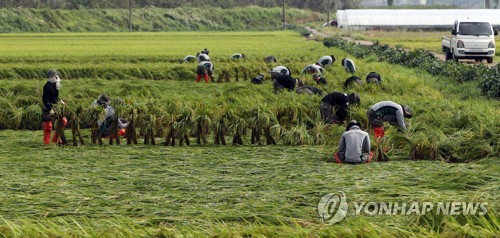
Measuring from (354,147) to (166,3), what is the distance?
94966 mm

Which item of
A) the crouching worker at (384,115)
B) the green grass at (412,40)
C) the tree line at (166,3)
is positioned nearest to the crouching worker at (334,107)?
the crouching worker at (384,115)

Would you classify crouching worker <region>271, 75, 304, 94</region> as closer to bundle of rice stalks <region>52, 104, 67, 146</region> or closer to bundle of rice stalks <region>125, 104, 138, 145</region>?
bundle of rice stalks <region>125, 104, 138, 145</region>

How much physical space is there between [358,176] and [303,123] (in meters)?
4.41

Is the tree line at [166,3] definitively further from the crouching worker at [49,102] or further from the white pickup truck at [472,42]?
the crouching worker at [49,102]

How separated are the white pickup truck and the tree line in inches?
1972

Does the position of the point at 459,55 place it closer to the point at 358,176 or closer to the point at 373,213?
the point at 358,176

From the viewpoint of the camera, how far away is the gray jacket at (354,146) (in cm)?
1189

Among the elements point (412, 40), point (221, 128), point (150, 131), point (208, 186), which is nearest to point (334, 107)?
point (221, 128)

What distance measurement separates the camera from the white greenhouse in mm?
80000

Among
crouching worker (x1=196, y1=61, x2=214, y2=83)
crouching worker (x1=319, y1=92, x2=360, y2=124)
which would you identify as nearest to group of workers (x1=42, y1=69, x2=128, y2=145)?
crouching worker (x1=319, y1=92, x2=360, y2=124)

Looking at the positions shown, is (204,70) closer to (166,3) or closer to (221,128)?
(221,128)

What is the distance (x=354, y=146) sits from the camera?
11.9 meters

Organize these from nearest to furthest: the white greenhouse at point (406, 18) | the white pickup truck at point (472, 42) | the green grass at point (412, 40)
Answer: the white pickup truck at point (472, 42)
the green grass at point (412, 40)
the white greenhouse at point (406, 18)

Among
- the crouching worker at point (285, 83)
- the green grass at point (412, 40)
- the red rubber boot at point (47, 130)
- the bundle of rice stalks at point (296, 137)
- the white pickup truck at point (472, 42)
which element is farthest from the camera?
the green grass at point (412, 40)
